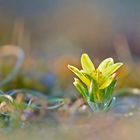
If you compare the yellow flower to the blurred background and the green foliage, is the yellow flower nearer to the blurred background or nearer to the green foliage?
the green foliage

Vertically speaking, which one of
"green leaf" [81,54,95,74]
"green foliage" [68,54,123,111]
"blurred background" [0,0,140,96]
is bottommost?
"blurred background" [0,0,140,96]

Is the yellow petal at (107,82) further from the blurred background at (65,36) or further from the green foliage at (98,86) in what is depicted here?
the blurred background at (65,36)

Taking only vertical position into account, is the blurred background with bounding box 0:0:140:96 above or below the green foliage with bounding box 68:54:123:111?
below

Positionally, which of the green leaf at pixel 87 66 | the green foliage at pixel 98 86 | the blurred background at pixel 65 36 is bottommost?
the blurred background at pixel 65 36

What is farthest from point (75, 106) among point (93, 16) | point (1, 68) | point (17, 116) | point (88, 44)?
point (93, 16)

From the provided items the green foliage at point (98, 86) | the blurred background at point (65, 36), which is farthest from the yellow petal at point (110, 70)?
the blurred background at point (65, 36)

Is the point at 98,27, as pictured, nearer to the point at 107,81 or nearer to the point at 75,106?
the point at 75,106

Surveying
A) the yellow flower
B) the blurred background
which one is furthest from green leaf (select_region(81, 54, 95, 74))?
the blurred background

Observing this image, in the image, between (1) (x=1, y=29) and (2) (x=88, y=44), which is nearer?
(2) (x=88, y=44)
